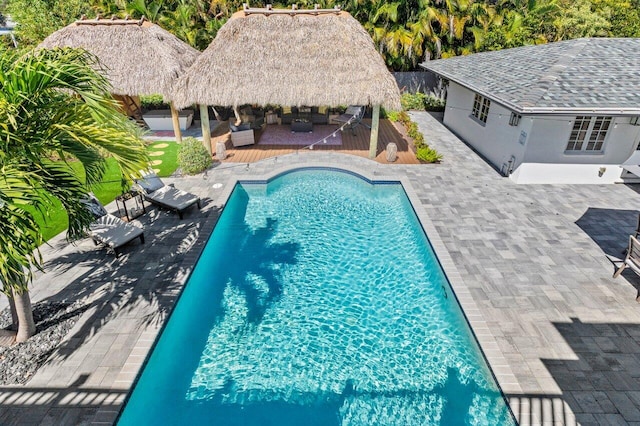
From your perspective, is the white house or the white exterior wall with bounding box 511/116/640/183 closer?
the white house

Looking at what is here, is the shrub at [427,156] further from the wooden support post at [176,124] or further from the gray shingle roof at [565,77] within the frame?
the wooden support post at [176,124]

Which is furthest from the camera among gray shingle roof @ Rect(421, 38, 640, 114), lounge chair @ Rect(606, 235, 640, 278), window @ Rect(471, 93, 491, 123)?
window @ Rect(471, 93, 491, 123)

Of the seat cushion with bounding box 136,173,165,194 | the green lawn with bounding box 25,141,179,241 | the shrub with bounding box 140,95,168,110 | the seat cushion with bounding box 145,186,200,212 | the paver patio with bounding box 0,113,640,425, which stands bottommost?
the paver patio with bounding box 0,113,640,425

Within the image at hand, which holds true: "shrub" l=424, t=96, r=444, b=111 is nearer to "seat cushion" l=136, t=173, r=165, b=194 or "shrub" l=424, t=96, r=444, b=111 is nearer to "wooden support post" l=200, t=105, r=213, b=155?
"wooden support post" l=200, t=105, r=213, b=155

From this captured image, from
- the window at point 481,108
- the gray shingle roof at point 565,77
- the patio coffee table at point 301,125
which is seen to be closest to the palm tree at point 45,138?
the gray shingle roof at point 565,77

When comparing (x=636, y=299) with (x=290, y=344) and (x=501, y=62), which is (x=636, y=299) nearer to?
(x=290, y=344)

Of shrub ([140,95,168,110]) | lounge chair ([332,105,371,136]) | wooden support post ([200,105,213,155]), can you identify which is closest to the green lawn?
wooden support post ([200,105,213,155])

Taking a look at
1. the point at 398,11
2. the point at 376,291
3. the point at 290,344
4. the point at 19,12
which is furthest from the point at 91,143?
the point at 19,12
